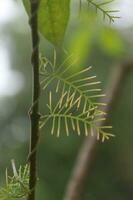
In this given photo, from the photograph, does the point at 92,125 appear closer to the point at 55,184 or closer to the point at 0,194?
the point at 0,194

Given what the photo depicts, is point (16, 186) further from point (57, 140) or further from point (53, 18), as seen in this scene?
point (57, 140)

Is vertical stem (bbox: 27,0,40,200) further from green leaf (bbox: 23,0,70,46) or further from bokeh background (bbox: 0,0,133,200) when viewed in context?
bokeh background (bbox: 0,0,133,200)

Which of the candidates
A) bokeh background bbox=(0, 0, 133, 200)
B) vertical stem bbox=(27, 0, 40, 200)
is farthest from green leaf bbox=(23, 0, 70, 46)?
bokeh background bbox=(0, 0, 133, 200)

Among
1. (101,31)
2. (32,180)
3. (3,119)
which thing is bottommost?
(3,119)

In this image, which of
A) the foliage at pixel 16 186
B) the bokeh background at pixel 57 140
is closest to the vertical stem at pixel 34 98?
the foliage at pixel 16 186

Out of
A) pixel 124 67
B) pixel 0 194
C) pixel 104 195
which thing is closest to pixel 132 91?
pixel 104 195

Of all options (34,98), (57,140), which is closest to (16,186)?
(34,98)
